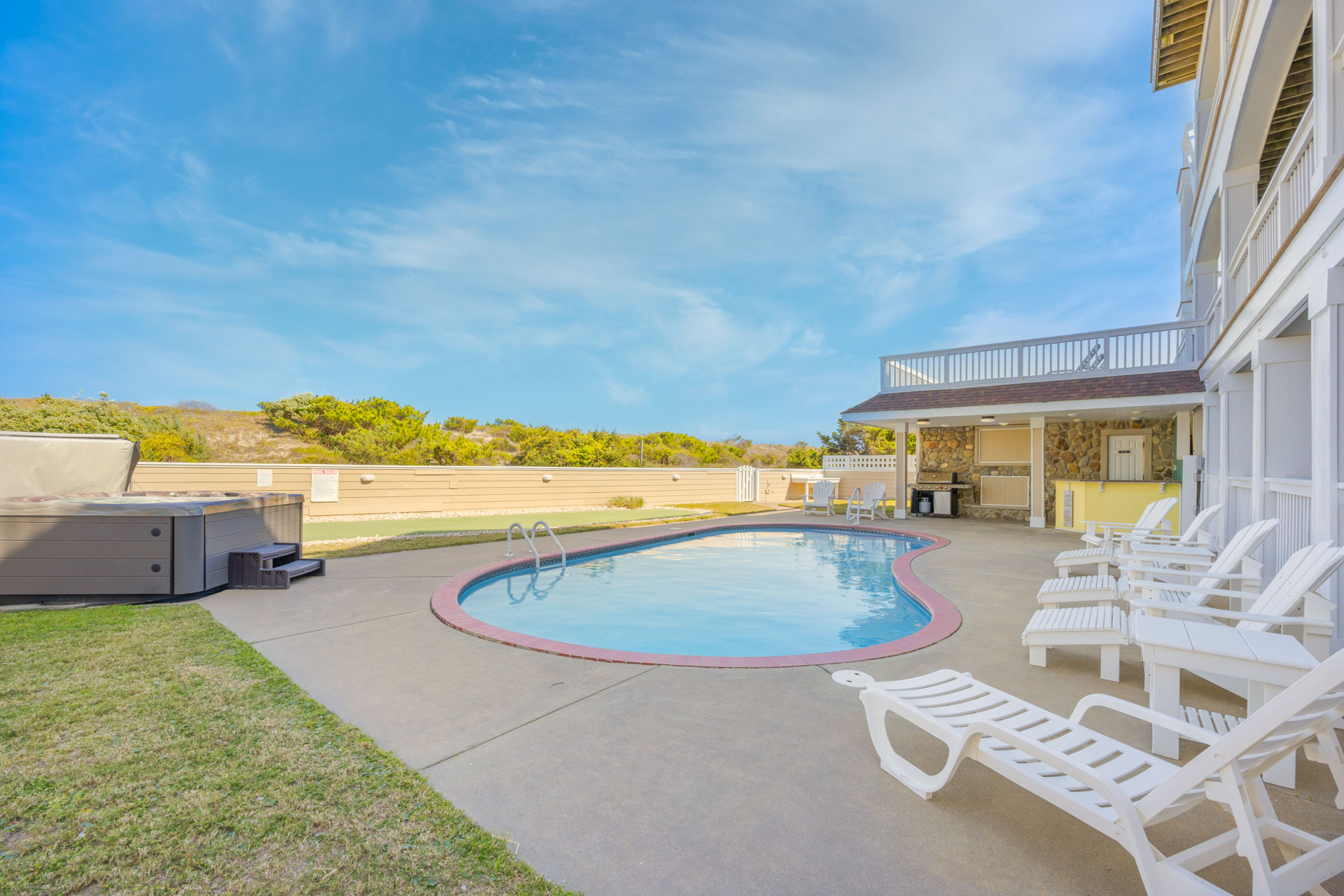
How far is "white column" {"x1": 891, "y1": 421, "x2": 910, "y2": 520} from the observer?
45.1 ft

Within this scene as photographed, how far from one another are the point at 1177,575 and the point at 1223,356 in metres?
4.61

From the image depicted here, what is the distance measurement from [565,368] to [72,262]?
34993 mm

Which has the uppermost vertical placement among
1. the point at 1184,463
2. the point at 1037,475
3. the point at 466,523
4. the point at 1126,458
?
the point at 1126,458

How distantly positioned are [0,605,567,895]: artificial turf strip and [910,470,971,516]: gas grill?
567 inches

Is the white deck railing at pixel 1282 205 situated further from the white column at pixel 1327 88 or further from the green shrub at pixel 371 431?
the green shrub at pixel 371 431

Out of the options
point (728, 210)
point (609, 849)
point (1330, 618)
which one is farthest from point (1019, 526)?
point (728, 210)

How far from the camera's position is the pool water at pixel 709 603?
17.0ft

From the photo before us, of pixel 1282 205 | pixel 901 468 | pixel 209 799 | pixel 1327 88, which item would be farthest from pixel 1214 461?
pixel 209 799

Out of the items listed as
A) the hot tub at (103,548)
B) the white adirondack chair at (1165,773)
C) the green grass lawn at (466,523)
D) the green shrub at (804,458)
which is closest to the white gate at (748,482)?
the green grass lawn at (466,523)

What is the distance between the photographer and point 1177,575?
4.27 m

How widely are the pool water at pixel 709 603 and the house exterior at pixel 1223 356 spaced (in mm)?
→ 3139

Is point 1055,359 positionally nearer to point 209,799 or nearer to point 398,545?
point 398,545

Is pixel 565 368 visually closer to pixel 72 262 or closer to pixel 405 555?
pixel 72 262

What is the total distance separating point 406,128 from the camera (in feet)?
81.1
